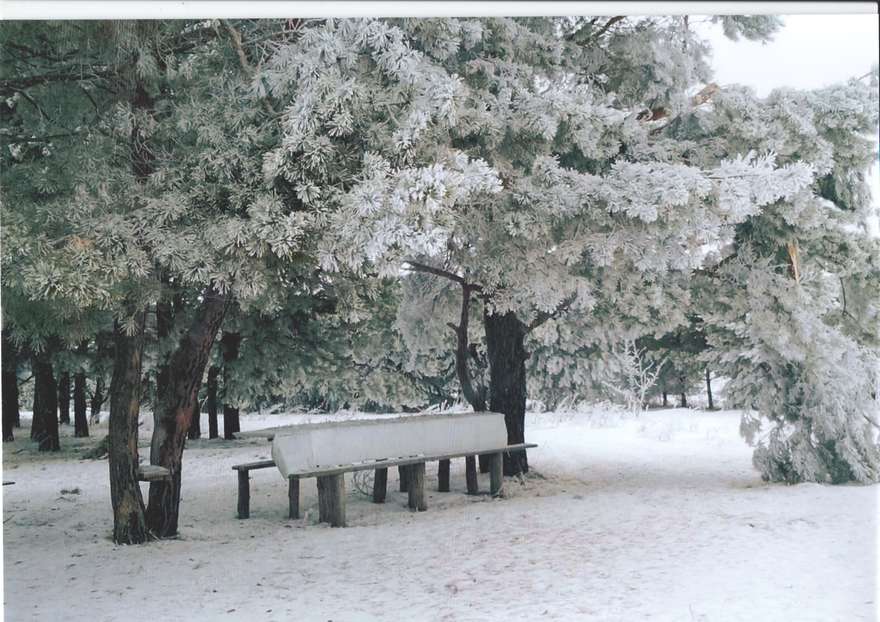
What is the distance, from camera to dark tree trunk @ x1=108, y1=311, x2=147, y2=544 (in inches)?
194

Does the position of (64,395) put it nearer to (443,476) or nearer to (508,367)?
(443,476)

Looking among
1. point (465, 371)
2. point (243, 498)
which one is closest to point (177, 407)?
point (243, 498)

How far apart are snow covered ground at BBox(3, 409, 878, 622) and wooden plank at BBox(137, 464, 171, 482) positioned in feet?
1.36

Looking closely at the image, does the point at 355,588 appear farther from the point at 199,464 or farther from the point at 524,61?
the point at 199,464

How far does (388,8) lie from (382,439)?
358 centimetres

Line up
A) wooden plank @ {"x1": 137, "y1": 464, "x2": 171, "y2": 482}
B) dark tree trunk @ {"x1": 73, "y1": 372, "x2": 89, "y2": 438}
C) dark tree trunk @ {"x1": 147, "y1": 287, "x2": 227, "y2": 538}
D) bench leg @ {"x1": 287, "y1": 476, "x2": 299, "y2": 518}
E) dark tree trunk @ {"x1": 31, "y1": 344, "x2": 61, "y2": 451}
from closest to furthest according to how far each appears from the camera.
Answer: wooden plank @ {"x1": 137, "y1": 464, "x2": 171, "y2": 482}
dark tree trunk @ {"x1": 147, "y1": 287, "x2": 227, "y2": 538}
bench leg @ {"x1": 287, "y1": 476, "x2": 299, "y2": 518}
dark tree trunk @ {"x1": 31, "y1": 344, "x2": 61, "y2": 451}
dark tree trunk @ {"x1": 73, "y1": 372, "x2": 89, "y2": 438}

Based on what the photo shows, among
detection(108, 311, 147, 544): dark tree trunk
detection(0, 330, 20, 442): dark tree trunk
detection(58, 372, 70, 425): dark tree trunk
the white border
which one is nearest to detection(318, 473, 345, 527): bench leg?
detection(108, 311, 147, 544): dark tree trunk

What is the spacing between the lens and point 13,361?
9469 millimetres

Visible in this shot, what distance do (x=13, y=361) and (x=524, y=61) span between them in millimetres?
7207

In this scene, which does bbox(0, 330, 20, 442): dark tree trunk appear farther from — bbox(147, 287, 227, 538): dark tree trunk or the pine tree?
the pine tree

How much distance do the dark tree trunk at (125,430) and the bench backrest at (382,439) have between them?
2.97 ft

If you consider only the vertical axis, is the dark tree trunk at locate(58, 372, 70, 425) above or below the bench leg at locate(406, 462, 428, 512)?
above

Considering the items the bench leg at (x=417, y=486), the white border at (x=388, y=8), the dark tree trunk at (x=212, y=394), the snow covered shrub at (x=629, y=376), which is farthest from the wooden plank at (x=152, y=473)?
the snow covered shrub at (x=629, y=376)

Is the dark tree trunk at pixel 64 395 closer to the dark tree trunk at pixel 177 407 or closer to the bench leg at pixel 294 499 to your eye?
the bench leg at pixel 294 499
